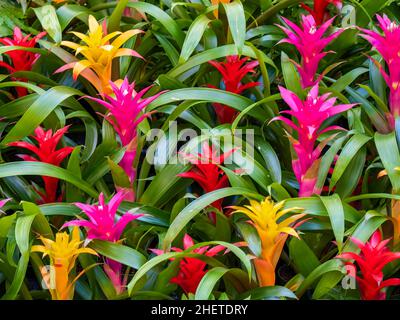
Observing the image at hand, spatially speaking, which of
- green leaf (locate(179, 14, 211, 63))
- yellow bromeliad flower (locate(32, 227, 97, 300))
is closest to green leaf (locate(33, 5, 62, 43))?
green leaf (locate(179, 14, 211, 63))

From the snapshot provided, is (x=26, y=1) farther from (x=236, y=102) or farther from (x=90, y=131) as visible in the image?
(x=236, y=102)

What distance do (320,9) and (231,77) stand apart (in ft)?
2.14

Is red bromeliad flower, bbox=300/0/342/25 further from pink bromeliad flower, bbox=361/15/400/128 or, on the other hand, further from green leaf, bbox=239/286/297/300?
green leaf, bbox=239/286/297/300

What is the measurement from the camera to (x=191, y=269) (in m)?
2.08

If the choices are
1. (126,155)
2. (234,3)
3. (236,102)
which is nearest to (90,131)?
(126,155)

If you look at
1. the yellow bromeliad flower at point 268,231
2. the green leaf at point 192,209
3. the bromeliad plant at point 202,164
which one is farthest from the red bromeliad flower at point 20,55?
the yellow bromeliad flower at point 268,231

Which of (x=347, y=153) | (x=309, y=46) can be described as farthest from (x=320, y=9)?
(x=347, y=153)

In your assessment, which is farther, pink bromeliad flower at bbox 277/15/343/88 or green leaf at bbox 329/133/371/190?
pink bromeliad flower at bbox 277/15/343/88

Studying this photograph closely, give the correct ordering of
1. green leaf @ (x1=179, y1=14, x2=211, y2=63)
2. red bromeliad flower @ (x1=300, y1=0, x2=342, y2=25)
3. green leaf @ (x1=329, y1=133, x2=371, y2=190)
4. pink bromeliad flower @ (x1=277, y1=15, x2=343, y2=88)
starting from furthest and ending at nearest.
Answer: red bromeliad flower @ (x1=300, y1=0, x2=342, y2=25)
green leaf @ (x1=179, y1=14, x2=211, y2=63)
pink bromeliad flower @ (x1=277, y1=15, x2=343, y2=88)
green leaf @ (x1=329, y1=133, x2=371, y2=190)

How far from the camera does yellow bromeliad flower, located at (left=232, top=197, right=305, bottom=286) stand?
207 centimetres

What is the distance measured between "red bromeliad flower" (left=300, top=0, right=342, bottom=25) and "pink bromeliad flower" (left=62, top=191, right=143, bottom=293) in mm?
1302

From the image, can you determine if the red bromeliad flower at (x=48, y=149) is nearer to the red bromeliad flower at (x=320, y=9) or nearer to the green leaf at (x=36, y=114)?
the green leaf at (x=36, y=114)

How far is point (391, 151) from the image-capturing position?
2338mm

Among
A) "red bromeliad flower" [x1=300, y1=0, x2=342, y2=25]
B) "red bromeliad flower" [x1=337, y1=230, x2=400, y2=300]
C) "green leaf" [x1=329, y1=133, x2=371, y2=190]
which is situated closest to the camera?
"red bromeliad flower" [x1=337, y1=230, x2=400, y2=300]
